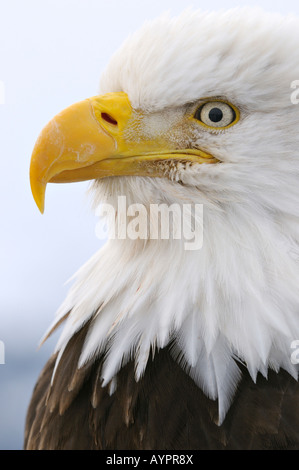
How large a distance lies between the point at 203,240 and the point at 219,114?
1.57 feet

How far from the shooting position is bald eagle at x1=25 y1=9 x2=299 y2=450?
222 cm

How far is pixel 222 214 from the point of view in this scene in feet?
7.73

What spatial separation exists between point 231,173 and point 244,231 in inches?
8.8

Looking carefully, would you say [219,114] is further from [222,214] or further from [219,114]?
[222,214]

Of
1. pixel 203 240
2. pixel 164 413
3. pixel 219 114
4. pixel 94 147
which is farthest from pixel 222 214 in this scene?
pixel 164 413

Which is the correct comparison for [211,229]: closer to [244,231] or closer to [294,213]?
[244,231]

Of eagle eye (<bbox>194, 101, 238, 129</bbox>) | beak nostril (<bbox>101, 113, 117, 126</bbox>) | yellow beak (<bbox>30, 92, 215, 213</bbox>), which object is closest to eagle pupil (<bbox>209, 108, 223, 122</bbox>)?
eagle eye (<bbox>194, 101, 238, 129</bbox>)

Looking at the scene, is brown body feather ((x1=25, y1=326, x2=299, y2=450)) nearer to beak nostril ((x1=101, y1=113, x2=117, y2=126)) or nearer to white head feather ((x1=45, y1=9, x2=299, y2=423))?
white head feather ((x1=45, y1=9, x2=299, y2=423))

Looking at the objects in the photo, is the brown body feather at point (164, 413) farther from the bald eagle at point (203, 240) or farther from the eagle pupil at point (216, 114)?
the eagle pupil at point (216, 114)

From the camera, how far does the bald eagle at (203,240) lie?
2223 mm

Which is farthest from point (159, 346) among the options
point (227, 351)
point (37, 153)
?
point (37, 153)

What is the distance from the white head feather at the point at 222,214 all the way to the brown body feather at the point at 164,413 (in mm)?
43

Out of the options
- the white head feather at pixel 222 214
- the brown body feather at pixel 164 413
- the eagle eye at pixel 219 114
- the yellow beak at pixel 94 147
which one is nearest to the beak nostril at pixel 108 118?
the yellow beak at pixel 94 147

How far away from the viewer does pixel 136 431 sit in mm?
2277
